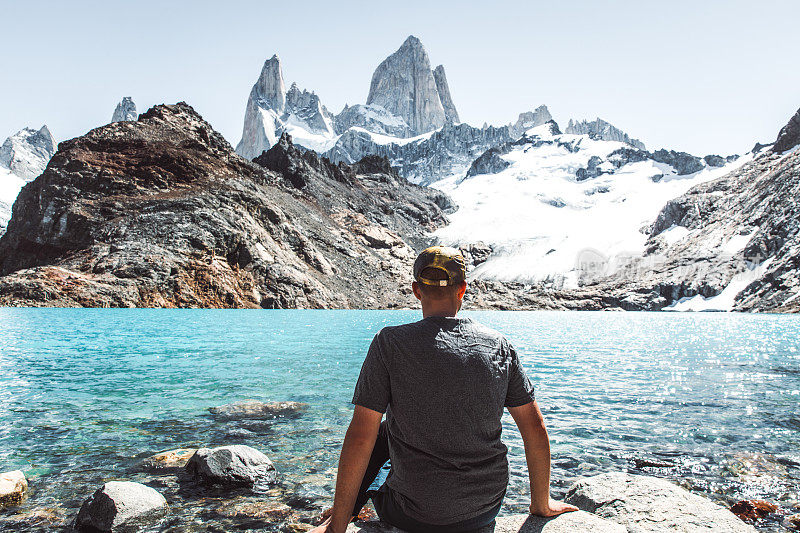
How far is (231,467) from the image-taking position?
838cm

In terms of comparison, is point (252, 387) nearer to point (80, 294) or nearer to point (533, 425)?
point (533, 425)

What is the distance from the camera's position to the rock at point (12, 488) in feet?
23.8

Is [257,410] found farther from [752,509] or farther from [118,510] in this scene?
[752,509]

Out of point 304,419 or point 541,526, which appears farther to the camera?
point 304,419

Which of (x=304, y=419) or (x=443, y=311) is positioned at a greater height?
(x=443, y=311)

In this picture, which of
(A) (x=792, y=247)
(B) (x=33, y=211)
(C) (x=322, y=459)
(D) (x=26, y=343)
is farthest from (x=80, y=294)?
(A) (x=792, y=247)

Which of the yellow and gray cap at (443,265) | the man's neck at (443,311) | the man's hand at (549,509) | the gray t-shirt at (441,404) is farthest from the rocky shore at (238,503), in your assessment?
the yellow and gray cap at (443,265)

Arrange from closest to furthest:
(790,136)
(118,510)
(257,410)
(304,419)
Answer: (118,510) < (304,419) < (257,410) < (790,136)

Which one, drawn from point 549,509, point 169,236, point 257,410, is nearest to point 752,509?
point 549,509

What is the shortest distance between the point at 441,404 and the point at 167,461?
810 centimetres

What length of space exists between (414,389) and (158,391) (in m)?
15.8

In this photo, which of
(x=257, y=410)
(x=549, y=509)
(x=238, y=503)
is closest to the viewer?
(x=549, y=509)

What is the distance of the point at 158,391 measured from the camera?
16359 mm

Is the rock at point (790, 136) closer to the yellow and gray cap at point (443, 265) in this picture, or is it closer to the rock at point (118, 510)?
the yellow and gray cap at point (443, 265)
